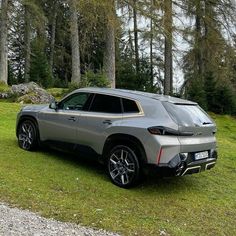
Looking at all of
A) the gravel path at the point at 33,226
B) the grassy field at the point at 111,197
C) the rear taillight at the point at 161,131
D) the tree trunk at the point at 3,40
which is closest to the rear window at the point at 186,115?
the rear taillight at the point at 161,131

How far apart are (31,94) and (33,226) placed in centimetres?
1402

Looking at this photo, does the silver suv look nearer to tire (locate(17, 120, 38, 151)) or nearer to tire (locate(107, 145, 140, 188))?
tire (locate(107, 145, 140, 188))

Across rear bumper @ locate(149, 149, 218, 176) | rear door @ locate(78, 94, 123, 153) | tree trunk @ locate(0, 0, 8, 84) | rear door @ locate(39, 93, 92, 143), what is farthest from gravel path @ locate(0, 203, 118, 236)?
tree trunk @ locate(0, 0, 8, 84)

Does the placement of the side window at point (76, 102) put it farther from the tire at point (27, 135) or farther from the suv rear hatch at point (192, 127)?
the suv rear hatch at point (192, 127)

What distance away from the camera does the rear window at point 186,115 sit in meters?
6.77

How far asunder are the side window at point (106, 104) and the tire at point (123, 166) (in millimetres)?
714

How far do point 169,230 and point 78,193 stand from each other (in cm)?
166

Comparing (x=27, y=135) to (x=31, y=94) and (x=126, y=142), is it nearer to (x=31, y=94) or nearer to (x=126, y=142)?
(x=126, y=142)

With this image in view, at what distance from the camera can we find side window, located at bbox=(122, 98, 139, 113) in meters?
7.06

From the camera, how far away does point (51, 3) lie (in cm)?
3391

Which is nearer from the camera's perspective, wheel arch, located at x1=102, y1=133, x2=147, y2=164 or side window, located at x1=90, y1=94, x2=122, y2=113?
wheel arch, located at x1=102, y1=133, x2=147, y2=164

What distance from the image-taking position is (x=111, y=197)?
6.48 meters

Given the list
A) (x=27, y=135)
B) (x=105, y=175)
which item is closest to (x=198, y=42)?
(x=27, y=135)

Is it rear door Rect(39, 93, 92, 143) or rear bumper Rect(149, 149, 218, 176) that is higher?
rear door Rect(39, 93, 92, 143)
